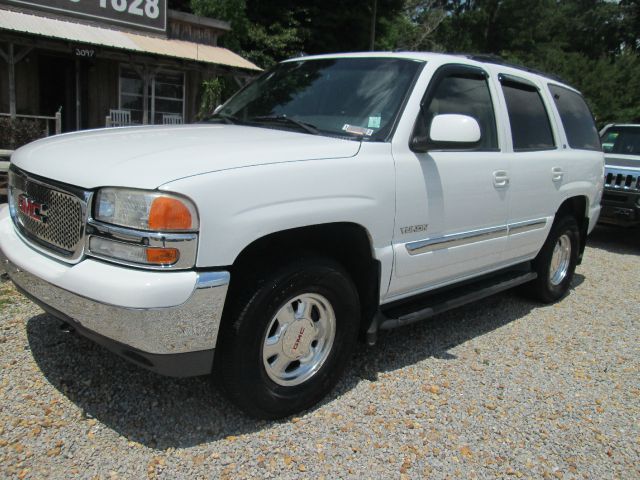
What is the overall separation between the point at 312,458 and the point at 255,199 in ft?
4.12

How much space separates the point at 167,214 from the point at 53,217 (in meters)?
0.73

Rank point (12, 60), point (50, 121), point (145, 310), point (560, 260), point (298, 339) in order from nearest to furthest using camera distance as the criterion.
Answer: point (145, 310) → point (298, 339) → point (560, 260) → point (12, 60) → point (50, 121)

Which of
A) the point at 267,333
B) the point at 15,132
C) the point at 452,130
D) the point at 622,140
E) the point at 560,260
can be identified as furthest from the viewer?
the point at 15,132

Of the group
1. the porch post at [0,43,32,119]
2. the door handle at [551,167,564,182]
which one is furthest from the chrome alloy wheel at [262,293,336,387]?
the porch post at [0,43,32,119]

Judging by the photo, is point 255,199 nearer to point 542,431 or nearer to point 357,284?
point 357,284

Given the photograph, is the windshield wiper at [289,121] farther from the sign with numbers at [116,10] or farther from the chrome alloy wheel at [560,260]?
the sign with numbers at [116,10]

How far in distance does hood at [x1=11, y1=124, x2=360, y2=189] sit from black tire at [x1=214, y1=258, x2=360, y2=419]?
0.57 metres

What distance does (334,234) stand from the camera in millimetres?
2982

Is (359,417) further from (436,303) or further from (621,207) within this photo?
(621,207)

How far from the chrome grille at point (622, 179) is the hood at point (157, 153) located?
677 cm

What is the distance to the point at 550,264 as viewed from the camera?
16.7 ft

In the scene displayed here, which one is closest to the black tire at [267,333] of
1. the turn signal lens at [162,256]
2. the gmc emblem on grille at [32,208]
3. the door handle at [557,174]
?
the turn signal lens at [162,256]

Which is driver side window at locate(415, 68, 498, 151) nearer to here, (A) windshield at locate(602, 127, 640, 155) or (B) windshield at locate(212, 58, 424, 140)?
(B) windshield at locate(212, 58, 424, 140)

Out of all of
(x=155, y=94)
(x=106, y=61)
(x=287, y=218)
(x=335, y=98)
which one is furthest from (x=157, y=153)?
(x=155, y=94)
